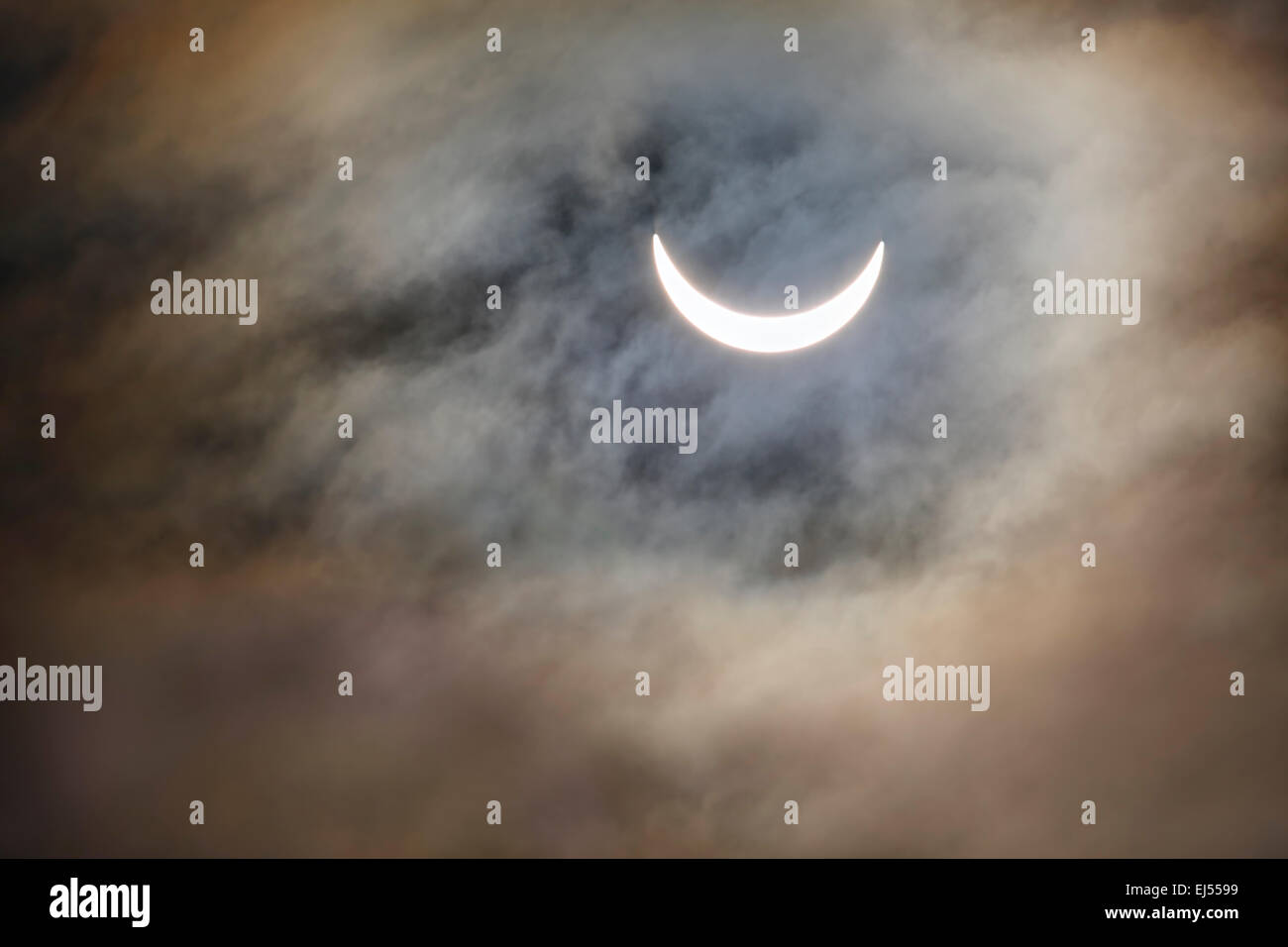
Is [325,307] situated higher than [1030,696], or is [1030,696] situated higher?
[325,307]

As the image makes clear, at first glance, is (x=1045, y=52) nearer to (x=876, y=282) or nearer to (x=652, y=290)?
(x=876, y=282)

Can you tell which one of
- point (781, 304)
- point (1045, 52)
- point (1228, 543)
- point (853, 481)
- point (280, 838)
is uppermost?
point (1045, 52)

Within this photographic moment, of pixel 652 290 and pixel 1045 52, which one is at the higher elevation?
pixel 1045 52

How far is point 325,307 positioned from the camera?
6.65 metres

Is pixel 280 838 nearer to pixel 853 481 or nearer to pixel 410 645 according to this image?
pixel 410 645

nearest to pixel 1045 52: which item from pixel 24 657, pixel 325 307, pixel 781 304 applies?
pixel 781 304

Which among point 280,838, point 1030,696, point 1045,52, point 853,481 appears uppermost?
point 1045,52

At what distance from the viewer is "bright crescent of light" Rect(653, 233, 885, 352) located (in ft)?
21.6

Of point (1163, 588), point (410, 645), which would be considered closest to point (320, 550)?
point (410, 645)

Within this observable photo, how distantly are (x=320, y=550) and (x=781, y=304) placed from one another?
3.70 meters

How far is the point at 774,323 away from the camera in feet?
21.7

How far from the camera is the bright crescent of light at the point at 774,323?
659cm

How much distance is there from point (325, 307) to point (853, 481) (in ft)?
12.9

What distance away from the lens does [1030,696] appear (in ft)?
21.6
